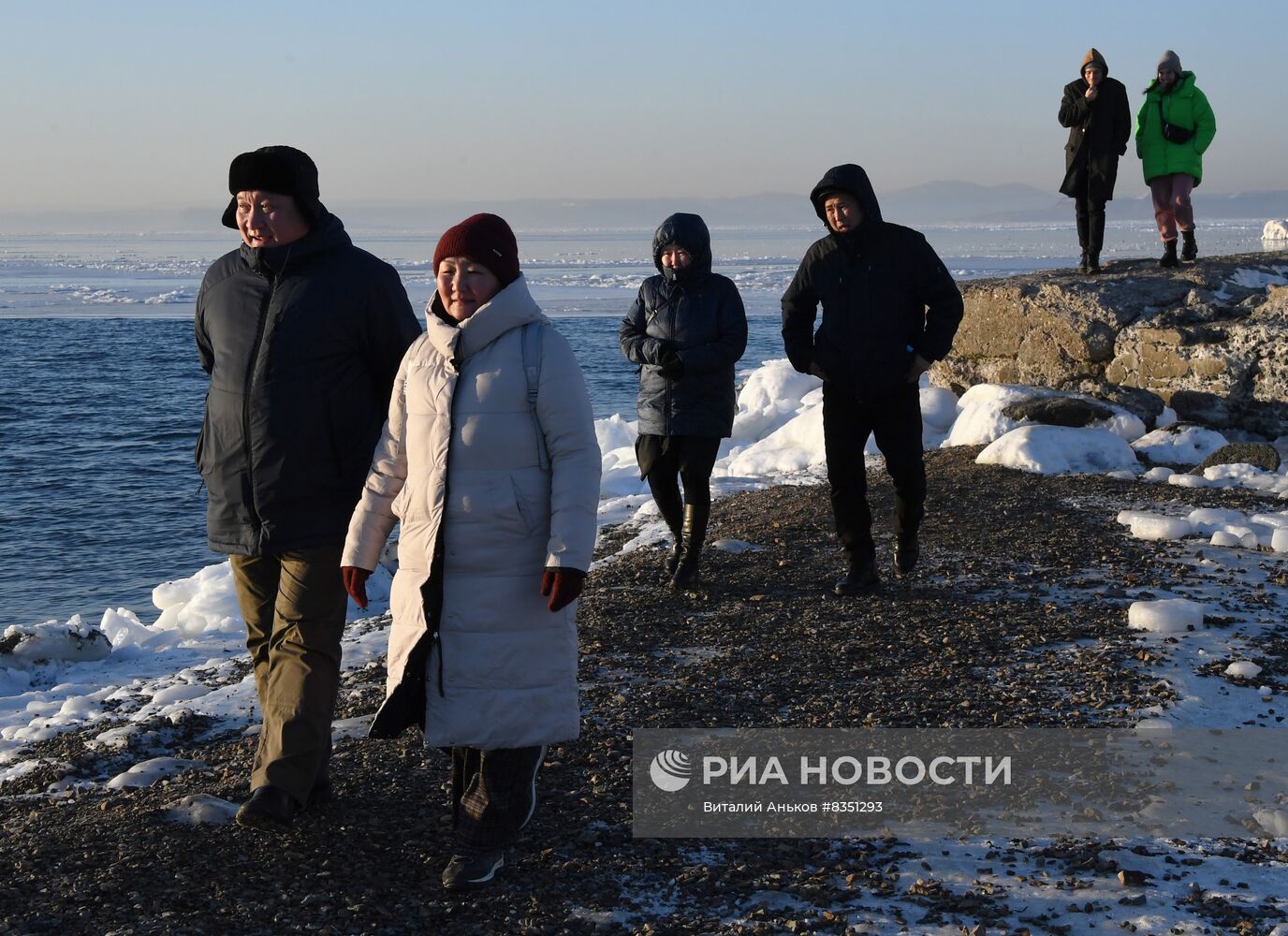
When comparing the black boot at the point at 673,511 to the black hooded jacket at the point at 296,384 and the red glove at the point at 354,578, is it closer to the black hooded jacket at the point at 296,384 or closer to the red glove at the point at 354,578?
the black hooded jacket at the point at 296,384

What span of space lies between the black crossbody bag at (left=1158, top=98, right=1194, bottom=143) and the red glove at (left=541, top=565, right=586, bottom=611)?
914cm

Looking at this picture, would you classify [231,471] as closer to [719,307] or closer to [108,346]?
[719,307]

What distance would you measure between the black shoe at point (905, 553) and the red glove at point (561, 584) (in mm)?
3464

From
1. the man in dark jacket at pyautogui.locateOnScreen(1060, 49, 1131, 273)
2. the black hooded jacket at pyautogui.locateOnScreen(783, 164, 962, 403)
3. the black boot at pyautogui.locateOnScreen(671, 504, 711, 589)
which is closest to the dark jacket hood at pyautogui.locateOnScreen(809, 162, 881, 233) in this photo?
the black hooded jacket at pyautogui.locateOnScreen(783, 164, 962, 403)

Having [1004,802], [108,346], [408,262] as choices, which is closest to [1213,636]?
[1004,802]

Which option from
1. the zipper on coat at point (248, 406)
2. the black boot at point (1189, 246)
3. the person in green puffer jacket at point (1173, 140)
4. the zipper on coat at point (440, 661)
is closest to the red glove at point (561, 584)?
the zipper on coat at point (440, 661)

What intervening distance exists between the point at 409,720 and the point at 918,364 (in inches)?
132

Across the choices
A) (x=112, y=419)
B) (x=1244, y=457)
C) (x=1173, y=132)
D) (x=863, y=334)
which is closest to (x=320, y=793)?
(x=863, y=334)

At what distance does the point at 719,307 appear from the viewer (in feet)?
20.7

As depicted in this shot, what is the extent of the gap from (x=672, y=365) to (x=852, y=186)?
3.85ft

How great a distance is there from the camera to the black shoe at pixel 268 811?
148 inches

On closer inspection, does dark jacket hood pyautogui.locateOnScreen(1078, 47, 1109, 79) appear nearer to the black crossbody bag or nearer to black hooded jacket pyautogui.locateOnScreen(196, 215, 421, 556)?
the black crossbody bag

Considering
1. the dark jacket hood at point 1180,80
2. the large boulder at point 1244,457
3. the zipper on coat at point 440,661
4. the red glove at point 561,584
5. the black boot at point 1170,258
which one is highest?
the dark jacket hood at point 1180,80

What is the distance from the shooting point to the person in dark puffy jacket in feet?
20.7
